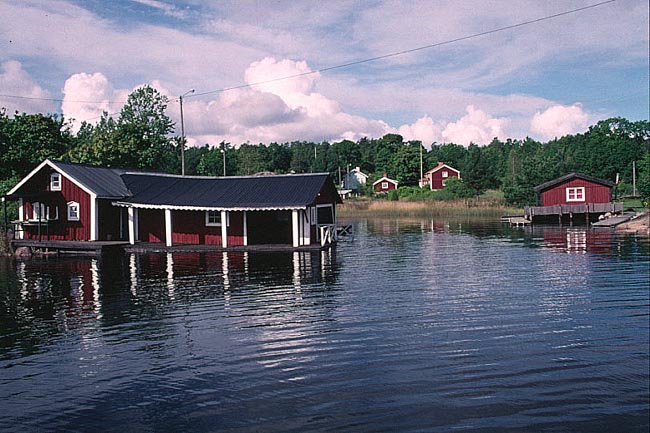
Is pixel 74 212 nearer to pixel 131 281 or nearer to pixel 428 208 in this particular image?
pixel 131 281

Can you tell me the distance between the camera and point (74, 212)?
110ft

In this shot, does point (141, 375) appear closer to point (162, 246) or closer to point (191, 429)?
point (191, 429)

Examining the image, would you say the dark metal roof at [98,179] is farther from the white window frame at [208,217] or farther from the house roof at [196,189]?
the white window frame at [208,217]

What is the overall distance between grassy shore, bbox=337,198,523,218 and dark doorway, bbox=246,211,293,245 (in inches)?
1468

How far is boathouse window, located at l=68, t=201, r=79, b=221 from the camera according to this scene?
33500 mm

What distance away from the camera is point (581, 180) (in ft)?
177

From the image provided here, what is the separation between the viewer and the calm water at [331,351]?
846 centimetres

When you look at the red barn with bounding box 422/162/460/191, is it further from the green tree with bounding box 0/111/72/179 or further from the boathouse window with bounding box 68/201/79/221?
the boathouse window with bounding box 68/201/79/221

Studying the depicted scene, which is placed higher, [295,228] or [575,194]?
[575,194]

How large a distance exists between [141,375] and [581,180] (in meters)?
51.2

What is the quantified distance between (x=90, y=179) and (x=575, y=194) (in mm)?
40898

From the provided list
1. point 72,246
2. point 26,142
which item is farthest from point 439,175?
point 72,246

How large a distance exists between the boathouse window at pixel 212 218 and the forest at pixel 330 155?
1706 centimetres

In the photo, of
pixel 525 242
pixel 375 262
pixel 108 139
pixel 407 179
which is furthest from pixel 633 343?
pixel 407 179
